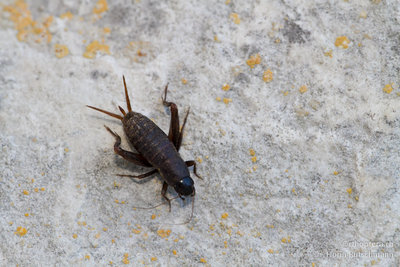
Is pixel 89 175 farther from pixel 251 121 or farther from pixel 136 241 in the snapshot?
pixel 251 121

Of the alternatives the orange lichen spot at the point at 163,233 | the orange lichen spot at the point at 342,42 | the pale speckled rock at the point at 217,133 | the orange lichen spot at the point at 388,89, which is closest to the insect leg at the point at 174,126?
the pale speckled rock at the point at 217,133

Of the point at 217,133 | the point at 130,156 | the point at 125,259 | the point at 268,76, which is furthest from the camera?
the point at 268,76

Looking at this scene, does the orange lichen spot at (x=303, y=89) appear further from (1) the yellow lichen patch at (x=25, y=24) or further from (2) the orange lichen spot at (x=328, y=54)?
(1) the yellow lichen patch at (x=25, y=24)

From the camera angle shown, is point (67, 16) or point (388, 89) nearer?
point (388, 89)

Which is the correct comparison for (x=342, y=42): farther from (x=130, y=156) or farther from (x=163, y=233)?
(x=163, y=233)

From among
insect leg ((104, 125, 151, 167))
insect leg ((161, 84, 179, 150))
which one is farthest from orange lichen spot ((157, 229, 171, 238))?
insect leg ((161, 84, 179, 150))

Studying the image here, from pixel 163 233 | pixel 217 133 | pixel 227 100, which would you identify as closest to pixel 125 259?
pixel 163 233

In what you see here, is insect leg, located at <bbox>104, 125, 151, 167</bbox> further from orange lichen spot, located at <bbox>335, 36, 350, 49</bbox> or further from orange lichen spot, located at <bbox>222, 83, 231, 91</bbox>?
orange lichen spot, located at <bbox>335, 36, 350, 49</bbox>
